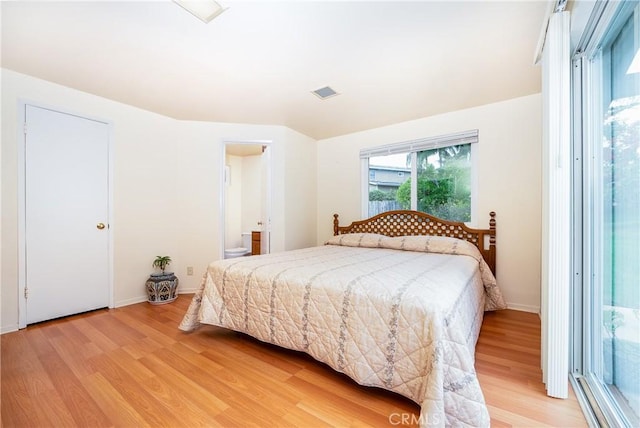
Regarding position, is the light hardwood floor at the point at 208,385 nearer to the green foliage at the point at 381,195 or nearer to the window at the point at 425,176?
the window at the point at 425,176

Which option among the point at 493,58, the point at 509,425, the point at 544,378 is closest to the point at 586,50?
the point at 493,58

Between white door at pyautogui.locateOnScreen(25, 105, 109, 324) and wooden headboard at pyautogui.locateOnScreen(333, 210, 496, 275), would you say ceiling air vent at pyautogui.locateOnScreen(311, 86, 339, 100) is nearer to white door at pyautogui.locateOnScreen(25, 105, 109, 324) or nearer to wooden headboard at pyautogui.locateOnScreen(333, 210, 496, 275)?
wooden headboard at pyautogui.locateOnScreen(333, 210, 496, 275)

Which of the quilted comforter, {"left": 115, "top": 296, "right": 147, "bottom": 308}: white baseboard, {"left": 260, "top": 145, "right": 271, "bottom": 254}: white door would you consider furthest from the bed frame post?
{"left": 115, "top": 296, "right": 147, "bottom": 308}: white baseboard

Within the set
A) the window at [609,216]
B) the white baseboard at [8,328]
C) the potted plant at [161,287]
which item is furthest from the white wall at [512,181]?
the white baseboard at [8,328]

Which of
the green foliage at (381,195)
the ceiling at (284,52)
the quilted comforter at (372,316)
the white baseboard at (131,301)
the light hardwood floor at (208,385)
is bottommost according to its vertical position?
the white baseboard at (131,301)

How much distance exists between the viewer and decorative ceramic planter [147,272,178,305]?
9.77ft

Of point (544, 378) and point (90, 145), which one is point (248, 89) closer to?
point (90, 145)

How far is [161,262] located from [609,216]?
3.92 m

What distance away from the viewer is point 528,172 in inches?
107

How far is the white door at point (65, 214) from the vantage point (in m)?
2.40

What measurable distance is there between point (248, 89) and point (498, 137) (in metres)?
2.68

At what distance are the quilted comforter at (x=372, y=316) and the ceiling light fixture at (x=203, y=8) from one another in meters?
1.68

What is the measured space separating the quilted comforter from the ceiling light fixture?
168cm

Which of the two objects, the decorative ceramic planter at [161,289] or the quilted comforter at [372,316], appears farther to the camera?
the decorative ceramic planter at [161,289]
